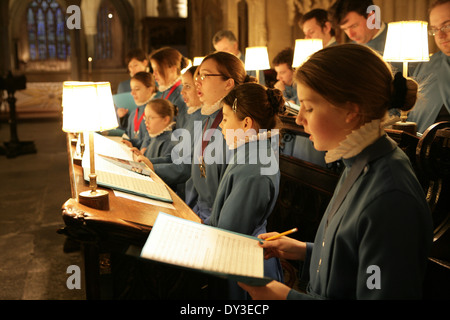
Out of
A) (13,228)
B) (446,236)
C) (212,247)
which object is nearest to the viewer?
(212,247)

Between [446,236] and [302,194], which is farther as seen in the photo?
[302,194]

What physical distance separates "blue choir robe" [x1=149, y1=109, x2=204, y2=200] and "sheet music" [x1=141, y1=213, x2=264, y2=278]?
163 centimetres

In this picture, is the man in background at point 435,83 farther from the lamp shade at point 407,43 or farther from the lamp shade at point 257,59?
the lamp shade at point 257,59

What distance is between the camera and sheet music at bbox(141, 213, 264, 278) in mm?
1308

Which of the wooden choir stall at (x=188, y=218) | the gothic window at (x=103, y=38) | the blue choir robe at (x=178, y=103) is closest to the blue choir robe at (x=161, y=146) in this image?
the blue choir robe at (x=178, y=103)

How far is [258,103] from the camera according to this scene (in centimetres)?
214

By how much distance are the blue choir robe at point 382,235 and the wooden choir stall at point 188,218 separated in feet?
2.19

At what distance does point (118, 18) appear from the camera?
71.1ft

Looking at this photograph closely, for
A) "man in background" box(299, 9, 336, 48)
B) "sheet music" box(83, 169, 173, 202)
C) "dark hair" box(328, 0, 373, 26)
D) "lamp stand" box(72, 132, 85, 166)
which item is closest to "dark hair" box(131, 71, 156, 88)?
"lamp stand" box(72, 132, 85, 166)

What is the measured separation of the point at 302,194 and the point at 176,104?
1.79 metres

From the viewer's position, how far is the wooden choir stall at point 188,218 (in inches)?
66.7

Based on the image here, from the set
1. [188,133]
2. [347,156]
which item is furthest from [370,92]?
[188,133]

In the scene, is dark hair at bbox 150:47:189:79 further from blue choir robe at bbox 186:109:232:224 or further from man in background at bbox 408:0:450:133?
man in background at bbox 408:0:450:133
